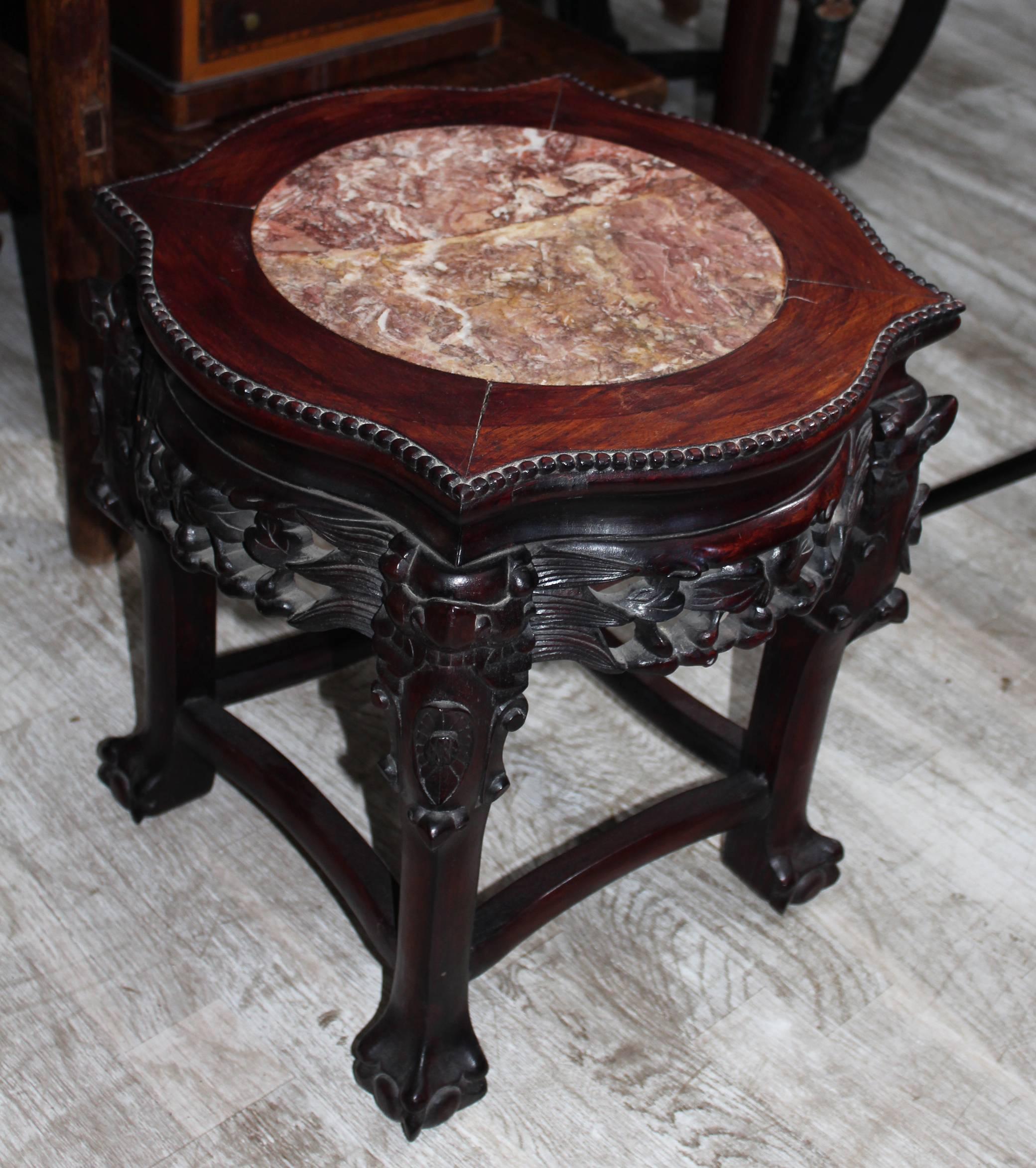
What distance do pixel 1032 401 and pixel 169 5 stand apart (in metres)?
1.13

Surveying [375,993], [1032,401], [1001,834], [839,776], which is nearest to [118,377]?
[375,993]

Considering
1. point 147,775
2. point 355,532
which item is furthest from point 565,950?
point 355,532

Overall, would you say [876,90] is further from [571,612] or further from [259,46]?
[571,612]

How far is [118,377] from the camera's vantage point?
3.45ft

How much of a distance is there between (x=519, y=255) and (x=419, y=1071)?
55 centimetres

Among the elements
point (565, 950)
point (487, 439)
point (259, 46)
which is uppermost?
point (487, 439)

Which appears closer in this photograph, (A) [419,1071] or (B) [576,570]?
(B) [576,570]

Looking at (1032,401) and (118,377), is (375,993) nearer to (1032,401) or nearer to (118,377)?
(118,377)

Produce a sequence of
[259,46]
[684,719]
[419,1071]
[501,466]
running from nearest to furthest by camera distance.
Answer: [501,466] < [419,1071] < [684,719] < [259,46]

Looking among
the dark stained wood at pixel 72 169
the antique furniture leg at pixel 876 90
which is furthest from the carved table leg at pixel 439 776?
the antique furniture leg at pixel 876 90

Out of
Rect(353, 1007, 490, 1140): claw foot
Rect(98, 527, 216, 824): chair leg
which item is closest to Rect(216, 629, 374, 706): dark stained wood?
Rect(98, 527, 216, 824): chair leg

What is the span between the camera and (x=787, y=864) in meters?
1.25

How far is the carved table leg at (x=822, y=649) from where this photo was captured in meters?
1.01

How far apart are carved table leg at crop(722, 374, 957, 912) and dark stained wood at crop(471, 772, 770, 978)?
0.03m
